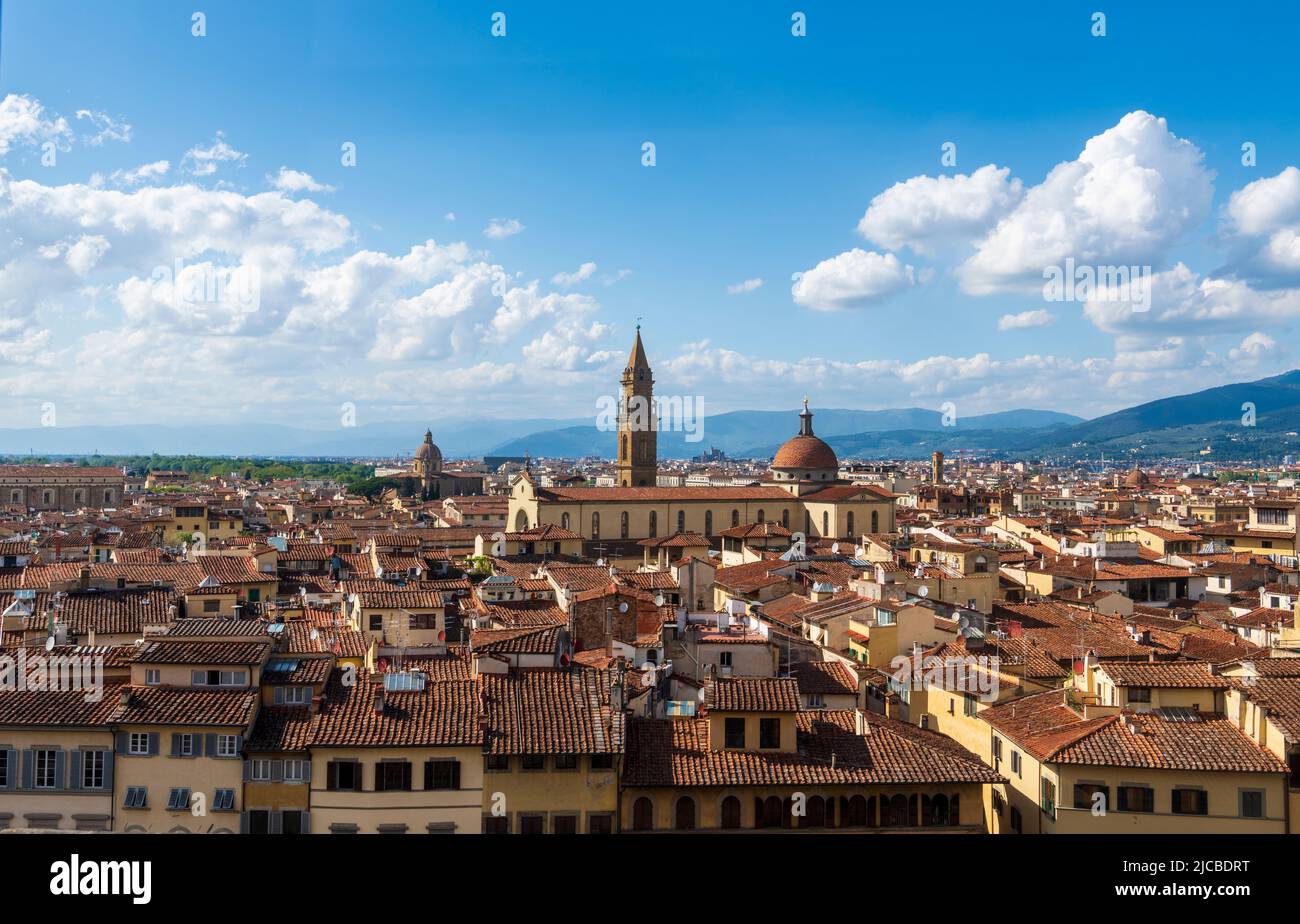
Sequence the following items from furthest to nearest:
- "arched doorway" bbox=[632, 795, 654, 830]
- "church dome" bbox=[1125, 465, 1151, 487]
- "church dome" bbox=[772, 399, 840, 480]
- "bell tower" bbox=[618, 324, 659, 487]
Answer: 1. "church dome" bbox=[1125, 465, 1151, 487]
2. "bell tower" bbox=[618, 324, 659, 487]
3. "church dome" bbox=[772, 399, 840, 480]
4. "arched doorway" bbox=[632, 795, 654, 830]

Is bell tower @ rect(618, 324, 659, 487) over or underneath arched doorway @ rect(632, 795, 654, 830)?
over

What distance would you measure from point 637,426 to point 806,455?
9605 millimetres

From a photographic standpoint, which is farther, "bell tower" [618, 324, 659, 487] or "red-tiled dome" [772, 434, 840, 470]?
"bell tower" [618, 324, 659, 487]

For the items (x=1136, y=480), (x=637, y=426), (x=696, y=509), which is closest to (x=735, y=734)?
(x=696, y=509)

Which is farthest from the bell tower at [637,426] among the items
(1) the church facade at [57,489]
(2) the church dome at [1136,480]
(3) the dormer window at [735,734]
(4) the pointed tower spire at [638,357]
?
(2) the church dome at [1136,480]

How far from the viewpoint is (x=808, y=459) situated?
58.7m

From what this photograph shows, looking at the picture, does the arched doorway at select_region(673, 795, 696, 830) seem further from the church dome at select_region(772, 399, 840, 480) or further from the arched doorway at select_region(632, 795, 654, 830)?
the church dome at select_region(772, 399, 840, 480)

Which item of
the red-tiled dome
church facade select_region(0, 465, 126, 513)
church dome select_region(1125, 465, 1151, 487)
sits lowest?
church dome select_region(1125, 465, 1151, 487)

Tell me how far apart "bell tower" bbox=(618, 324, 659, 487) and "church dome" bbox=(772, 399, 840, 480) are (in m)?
7.16

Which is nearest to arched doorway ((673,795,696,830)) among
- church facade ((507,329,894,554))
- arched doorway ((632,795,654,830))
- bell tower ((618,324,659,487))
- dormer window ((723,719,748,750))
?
arched doorway ((632,795,654,830))

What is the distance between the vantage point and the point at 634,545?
47.5 meters

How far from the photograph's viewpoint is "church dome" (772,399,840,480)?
5844cm
